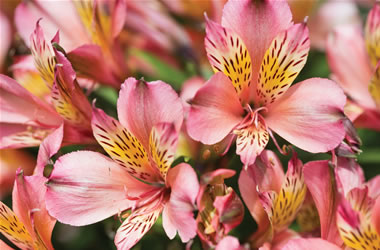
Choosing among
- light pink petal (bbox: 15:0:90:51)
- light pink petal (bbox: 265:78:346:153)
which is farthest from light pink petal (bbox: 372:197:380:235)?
light pink petal (bbox: 15:0:90:51)

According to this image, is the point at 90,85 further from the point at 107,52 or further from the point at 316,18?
the point at 316,18

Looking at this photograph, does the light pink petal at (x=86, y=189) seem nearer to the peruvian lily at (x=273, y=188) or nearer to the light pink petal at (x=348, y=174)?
the peruvian lily at (x=273, y=188)

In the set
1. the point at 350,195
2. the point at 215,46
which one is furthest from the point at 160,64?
the point at 350,195

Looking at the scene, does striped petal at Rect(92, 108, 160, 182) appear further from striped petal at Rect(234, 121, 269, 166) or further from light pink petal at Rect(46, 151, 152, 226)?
striped petal at Rect(234, 121, 269, 166)

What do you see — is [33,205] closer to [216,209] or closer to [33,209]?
[33,209]

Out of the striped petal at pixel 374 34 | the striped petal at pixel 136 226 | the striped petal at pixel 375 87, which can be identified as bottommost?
the striped petal at pixel 136 226

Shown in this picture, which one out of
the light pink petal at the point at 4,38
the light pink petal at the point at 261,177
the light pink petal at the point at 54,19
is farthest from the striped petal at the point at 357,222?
the light pink petal at the point at 4,38

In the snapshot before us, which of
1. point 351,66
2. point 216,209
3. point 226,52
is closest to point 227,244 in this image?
point 216,209
